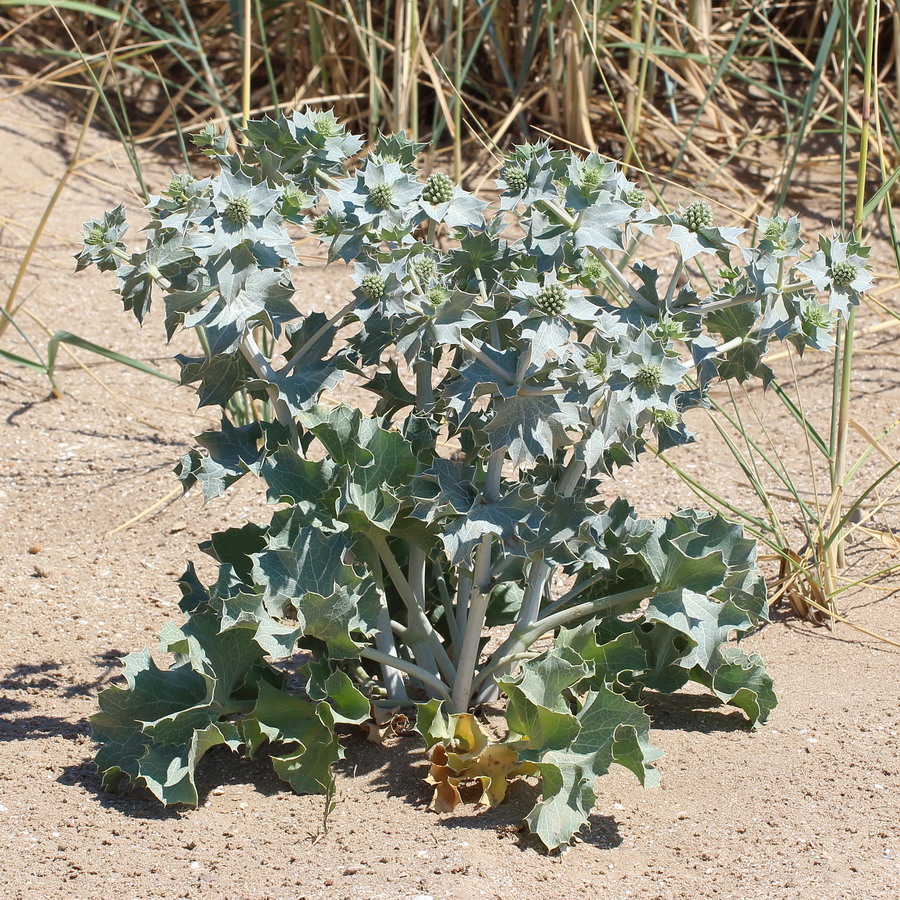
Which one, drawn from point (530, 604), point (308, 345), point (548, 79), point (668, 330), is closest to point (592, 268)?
point (668, 330)

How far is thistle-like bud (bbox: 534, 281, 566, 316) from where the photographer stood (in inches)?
60.7

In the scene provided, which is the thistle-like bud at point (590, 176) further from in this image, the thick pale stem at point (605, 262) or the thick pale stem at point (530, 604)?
the thick pale stem at point (530, 604)

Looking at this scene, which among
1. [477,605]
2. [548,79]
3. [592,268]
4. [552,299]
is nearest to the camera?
[552,299]

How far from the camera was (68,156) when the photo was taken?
4637 millimetres

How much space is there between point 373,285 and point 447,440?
0.97 feet

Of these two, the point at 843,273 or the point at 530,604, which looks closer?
the point at 843,273

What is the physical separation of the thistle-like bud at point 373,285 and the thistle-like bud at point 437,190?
0.16 meters

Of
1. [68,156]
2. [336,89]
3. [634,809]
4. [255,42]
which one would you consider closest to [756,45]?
[336,89]

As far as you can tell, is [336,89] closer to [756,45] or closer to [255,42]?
[255,42]

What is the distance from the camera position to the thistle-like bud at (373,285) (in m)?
1.63

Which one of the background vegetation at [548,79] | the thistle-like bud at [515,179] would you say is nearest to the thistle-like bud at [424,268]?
the thistle-like bud at [515,179]

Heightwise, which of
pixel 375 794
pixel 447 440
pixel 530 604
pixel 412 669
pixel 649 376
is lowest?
pixel 375 794

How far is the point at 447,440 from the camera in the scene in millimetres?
1806

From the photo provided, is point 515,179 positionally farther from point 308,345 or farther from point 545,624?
point 545,624
